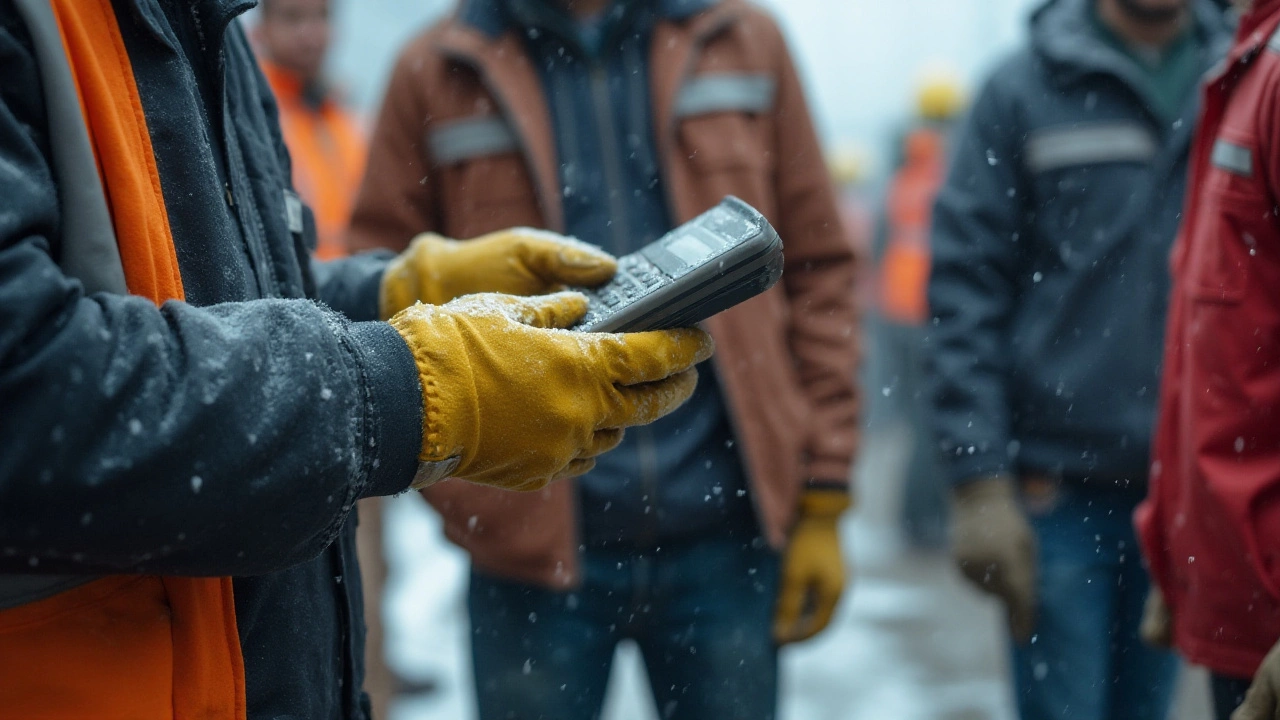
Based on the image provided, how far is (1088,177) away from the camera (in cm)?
256

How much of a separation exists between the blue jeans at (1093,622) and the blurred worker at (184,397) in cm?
146

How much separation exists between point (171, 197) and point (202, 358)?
245 millimetres

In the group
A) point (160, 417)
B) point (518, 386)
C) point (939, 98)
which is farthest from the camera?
point (939, 98)

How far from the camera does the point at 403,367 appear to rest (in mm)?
1199

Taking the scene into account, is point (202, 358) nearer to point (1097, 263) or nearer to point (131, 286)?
point (131, 286)

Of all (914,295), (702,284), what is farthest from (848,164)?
(702,284)

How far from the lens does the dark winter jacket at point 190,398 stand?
0.99m

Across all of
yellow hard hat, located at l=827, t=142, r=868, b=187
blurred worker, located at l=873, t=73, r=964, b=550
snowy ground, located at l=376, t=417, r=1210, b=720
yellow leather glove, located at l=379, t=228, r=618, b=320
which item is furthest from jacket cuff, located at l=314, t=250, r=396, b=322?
yellow hard hat, located at l=827, t=142, r=868, b=187

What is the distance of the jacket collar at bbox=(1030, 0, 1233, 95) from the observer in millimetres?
2559

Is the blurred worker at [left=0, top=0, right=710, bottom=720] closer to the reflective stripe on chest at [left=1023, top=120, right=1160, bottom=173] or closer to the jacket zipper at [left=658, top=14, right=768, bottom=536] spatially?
the jacket zipper at [left=658, top=14, right=768, bottom=536]

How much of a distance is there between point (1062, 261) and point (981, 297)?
0.19m

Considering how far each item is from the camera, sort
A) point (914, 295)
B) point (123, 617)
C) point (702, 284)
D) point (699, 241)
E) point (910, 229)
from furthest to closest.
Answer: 1. point (910, 229)
2. point (914, 295)
3. point (699, 241)
4. point (702, 284)
5. point (123, 617)

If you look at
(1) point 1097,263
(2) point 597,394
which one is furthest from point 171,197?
(1) point 1097,263

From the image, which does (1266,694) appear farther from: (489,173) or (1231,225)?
(489,173)
